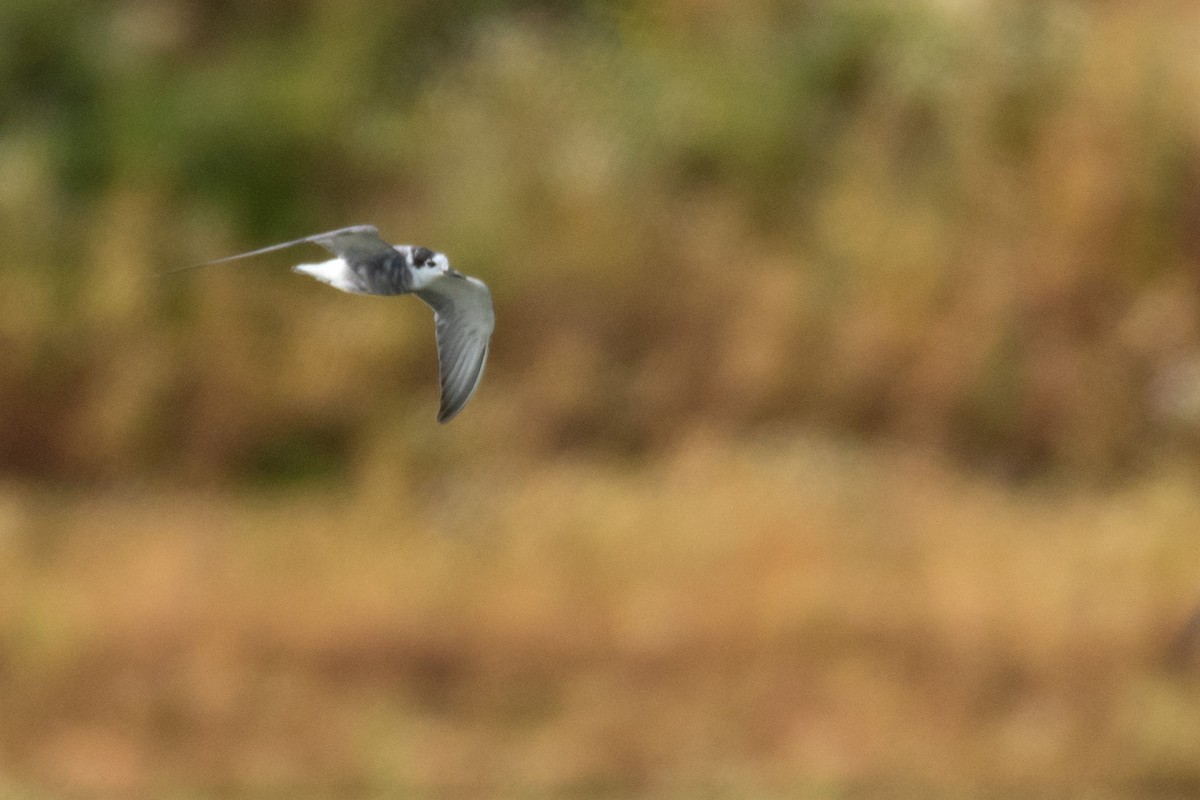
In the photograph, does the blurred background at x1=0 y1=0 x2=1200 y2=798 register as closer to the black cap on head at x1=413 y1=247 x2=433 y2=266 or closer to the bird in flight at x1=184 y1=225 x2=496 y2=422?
the bird in flight at x1=184 y1=225 x2=496 y2=422

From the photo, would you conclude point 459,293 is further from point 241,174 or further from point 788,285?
point 241,174

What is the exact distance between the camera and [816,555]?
334 inches

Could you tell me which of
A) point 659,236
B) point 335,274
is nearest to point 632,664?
point 659,236

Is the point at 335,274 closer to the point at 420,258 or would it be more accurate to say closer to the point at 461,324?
the point at 420,258

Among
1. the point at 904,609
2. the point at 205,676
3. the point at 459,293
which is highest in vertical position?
the point at 459,293

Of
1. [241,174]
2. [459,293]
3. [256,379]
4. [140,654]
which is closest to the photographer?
[459,293]

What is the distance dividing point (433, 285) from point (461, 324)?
0.10m

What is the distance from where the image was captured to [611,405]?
9664 millimetres

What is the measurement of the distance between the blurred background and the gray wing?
12.4 ft

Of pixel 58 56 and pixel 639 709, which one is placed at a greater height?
pixel 58 56

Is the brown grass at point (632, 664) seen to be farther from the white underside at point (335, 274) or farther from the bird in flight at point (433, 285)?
the white underside at point (335, 274)

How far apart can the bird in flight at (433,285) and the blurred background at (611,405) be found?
3.76 metres

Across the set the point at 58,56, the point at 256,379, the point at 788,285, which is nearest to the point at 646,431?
the point at 788,285

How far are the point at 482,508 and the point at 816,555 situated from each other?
1.31 m
